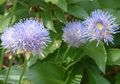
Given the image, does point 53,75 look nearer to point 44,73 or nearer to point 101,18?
point 44,73

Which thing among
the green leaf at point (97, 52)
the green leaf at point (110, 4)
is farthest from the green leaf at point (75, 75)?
the green leaf at point (110, 4)

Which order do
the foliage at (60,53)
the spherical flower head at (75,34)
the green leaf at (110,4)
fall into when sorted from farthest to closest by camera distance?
the green leaf at (110,4) < the foliage at (60,53) < the spherical flower head at (75,34)

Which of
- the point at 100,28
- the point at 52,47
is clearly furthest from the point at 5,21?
the point at 100,28

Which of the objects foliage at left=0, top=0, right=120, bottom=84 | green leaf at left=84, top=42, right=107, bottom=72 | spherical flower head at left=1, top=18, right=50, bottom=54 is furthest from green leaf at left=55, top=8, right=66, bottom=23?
spherical flower head at left=1, top=18, right=50, bottom=54

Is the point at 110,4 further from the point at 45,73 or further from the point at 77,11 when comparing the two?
the point at 45,73

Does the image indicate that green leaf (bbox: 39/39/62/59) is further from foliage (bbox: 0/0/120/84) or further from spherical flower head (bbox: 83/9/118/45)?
spherical flower head (bbox: 83/9/118/45)

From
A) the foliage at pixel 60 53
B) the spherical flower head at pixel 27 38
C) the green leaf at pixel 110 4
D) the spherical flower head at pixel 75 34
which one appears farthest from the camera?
the green leaf at pixel 110 4

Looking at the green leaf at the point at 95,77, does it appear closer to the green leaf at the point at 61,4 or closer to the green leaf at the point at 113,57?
the green leaf at the point at 113,57
